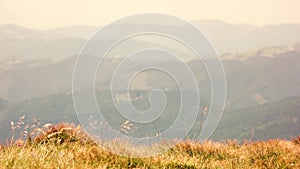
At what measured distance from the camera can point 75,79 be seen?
9750 mm

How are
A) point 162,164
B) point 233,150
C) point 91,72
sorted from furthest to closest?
1. point 233,150
2. point 91,72
3. point 162,164

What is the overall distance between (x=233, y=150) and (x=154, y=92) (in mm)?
2684

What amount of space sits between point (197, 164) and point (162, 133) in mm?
2460

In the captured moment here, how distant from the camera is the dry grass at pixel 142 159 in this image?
698cm

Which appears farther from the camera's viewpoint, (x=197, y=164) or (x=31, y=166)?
(x=197, y=164)

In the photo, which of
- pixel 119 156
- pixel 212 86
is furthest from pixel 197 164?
pixel 212 86

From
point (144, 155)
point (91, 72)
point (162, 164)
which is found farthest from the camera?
point (91, 72)

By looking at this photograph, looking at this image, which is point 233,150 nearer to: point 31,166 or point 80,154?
point 80,154

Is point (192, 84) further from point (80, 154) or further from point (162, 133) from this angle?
point (80, 154)

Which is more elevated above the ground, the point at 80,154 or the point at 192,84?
the point at 192,84

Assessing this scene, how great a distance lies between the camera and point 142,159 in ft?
26.9

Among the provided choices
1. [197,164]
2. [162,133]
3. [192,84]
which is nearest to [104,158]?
[197,164]

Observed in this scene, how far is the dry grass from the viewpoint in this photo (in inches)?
275

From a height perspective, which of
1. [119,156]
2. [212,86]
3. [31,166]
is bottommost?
[119,156]
